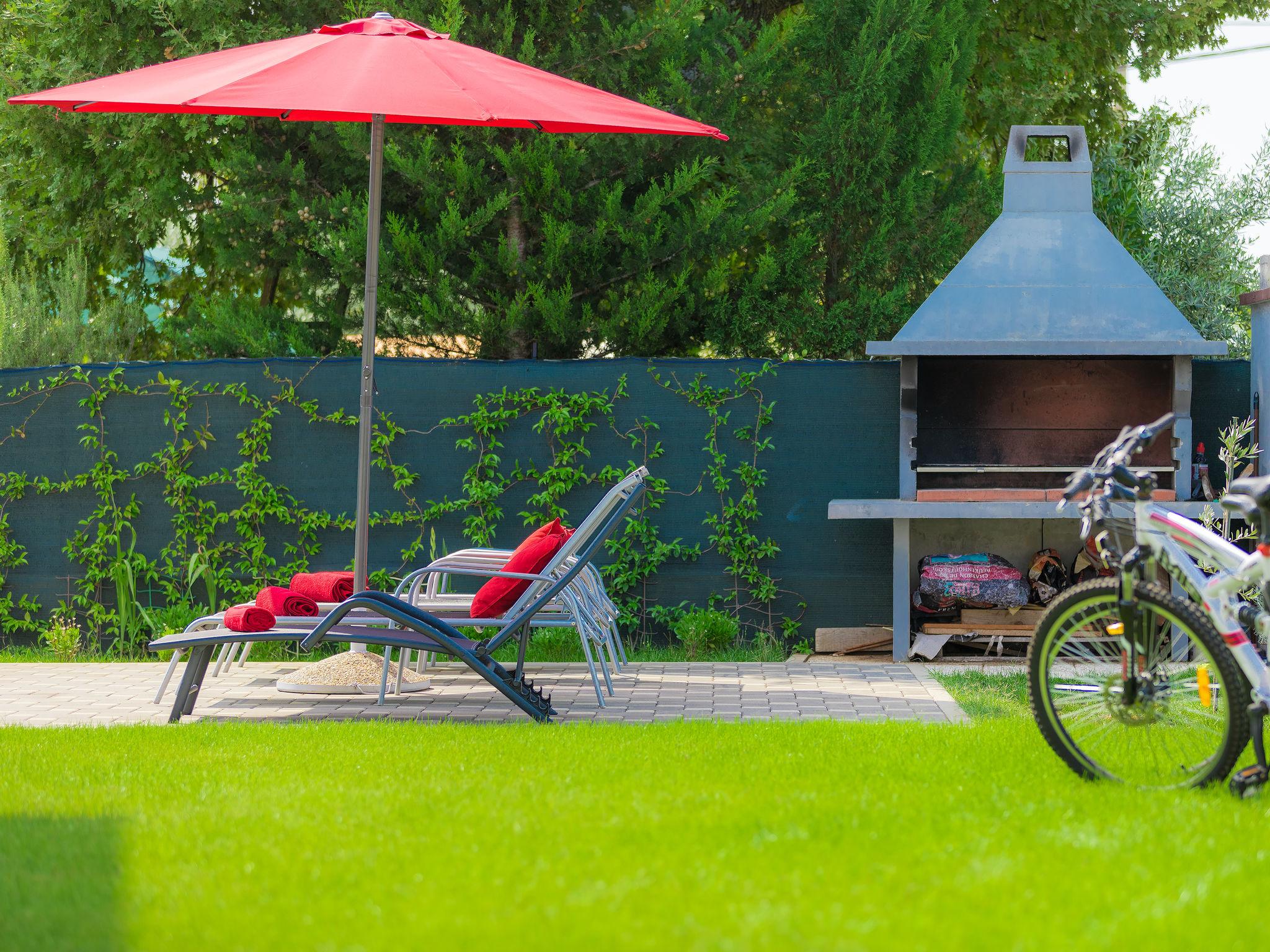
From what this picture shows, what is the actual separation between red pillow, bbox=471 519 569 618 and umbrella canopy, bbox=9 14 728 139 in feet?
5.89

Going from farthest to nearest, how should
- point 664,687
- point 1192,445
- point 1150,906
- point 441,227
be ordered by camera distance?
point 441,227 < point 1192,445 < point 664,687 < point 1150,906

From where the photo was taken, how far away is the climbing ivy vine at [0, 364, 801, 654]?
751 cm

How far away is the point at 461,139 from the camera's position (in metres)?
9.23

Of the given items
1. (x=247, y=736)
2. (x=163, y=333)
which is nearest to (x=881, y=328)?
(x=163, y=333)

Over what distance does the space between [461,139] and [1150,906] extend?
7.78 meters

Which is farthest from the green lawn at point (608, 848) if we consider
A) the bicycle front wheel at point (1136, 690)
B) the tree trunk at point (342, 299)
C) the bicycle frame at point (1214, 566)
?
the tree trunk at point (342, 299)

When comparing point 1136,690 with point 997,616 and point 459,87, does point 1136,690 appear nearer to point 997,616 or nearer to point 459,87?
point 459,87

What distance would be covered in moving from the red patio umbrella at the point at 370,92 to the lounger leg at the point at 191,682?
0.77 m

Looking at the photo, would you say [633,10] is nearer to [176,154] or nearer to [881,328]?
[881,328]

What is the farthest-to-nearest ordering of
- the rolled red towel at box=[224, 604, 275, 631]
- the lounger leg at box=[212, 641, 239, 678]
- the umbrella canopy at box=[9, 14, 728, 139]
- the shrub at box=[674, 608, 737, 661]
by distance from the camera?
the shrub at box=[674, 608, 737, 661], the lounger leg at box=[212, 641, 239, 678], the rolled red towel at box=[224, 604, 275, 631], the umbrella canopy at box=[9, 14, 728, 139]

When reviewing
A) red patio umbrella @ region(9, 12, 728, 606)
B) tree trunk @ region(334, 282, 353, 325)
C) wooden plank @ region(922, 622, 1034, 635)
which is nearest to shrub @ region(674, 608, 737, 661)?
wooden plank @ region(922, 622, 1034, 635)

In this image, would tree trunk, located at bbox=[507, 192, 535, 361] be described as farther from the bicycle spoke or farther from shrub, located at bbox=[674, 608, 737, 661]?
the bicycle spoke

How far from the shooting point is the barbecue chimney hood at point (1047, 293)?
7000 millimetres

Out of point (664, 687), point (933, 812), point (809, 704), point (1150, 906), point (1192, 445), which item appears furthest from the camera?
point (1192, 445)
